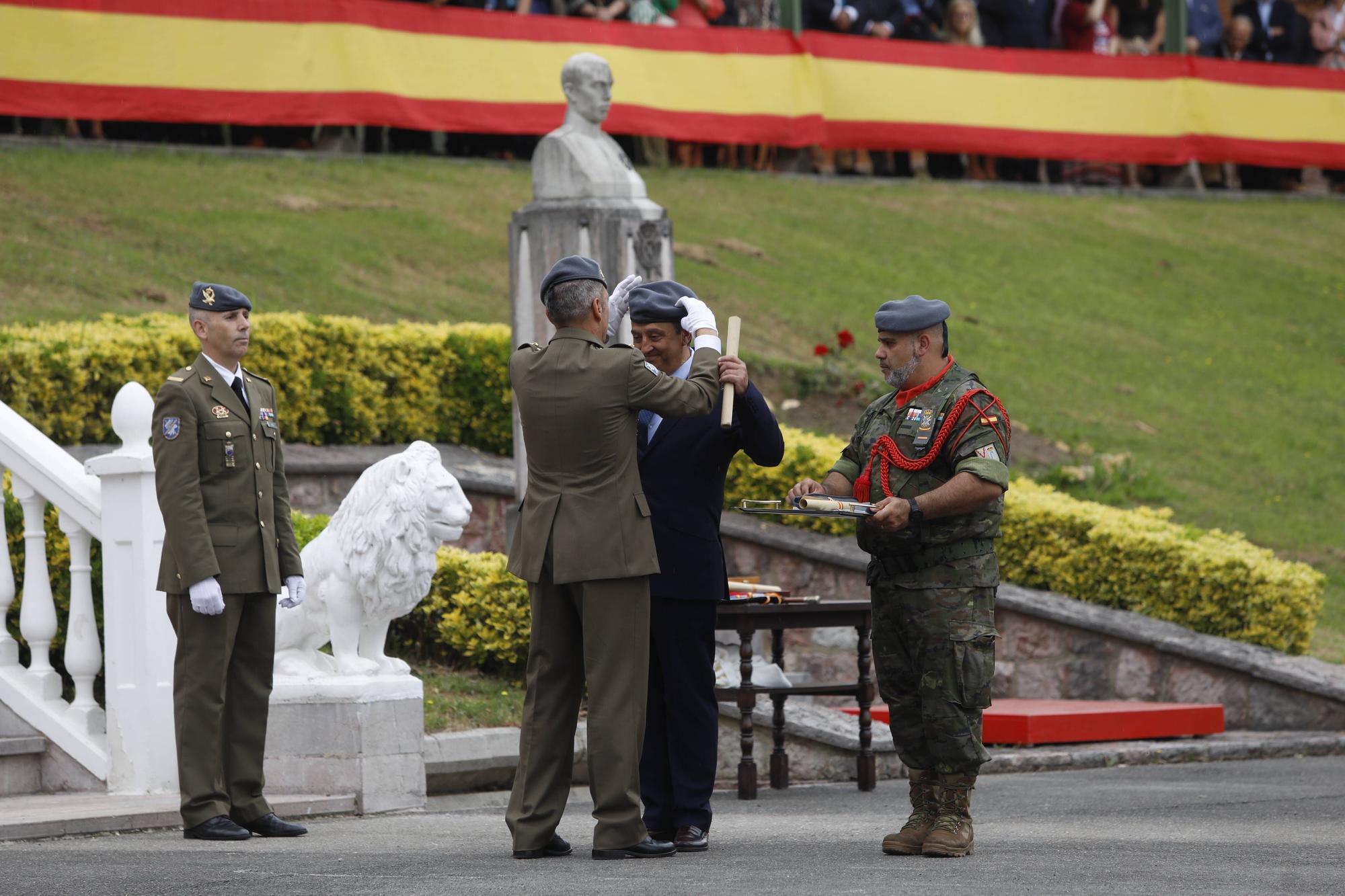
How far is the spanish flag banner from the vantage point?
17.0 meters

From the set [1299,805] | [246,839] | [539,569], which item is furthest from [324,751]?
[1299,805]

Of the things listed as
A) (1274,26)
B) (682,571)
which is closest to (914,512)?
(682,571)

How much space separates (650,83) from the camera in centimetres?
2008

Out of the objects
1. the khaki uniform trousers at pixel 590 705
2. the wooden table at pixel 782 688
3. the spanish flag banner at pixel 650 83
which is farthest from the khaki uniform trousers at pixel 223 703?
the spanish flag banner at pixel 650 83

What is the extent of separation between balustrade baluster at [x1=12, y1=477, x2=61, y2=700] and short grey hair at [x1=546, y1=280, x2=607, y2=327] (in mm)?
2788

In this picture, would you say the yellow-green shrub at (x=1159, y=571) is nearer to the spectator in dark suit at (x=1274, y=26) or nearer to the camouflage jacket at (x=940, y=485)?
the camouflage jacket at (x=940, y=485)

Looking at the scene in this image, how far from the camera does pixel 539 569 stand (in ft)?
Result: 19.9

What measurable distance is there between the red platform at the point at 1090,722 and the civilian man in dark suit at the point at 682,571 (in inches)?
135

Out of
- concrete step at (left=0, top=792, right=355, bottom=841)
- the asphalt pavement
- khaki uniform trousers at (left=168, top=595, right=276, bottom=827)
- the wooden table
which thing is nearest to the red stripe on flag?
the wooden table

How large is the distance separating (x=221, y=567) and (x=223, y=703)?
0.50 metres

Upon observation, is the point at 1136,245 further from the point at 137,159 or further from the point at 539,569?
the point at 539,569

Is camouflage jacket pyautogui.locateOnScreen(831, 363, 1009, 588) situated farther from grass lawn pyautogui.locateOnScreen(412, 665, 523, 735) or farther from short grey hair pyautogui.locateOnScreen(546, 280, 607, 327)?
grass lawn pyautogui.locateOnScreen(412, 665, 523, 735)

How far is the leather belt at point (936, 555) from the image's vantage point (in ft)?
20.3

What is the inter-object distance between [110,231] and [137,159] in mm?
2444
